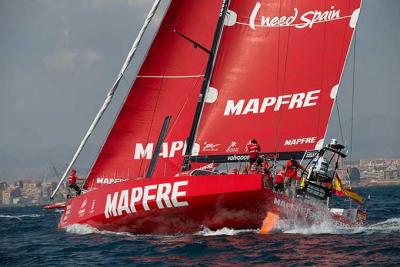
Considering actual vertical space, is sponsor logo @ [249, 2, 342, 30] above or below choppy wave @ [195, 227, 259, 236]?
above

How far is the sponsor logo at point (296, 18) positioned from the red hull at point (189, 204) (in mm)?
4857

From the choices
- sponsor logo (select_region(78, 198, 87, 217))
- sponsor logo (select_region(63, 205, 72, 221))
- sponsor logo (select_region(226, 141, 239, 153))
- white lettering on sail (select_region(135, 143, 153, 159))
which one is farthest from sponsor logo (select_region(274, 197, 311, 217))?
sponsor logo (select_region(63, 205, 72, 221))

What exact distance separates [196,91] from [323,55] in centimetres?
359

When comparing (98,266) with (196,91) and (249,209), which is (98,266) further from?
(196,91)

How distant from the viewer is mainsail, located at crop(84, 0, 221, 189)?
20594mm

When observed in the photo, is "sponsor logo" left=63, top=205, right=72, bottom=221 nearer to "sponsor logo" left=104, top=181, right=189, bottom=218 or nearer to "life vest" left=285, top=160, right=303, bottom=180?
"sponsor logo" left=104, top=181, right=189, bottom=218

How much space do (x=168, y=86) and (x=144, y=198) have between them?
4261mm

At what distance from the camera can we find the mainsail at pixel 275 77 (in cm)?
1944

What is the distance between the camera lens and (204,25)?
68.2 ft

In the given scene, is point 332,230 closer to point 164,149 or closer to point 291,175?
point 291,175

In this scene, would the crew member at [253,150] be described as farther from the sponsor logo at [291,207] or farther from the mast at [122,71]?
the mast at [122,71]

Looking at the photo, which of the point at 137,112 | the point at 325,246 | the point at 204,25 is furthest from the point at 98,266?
the point at 204,25

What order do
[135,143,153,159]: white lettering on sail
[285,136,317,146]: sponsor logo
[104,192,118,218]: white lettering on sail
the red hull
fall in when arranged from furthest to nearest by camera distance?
[135,143,153,159]: white lettering on sail → [285,136,317,146]: sponsor logo → [104,192,118,218]: white lettering on sail → the red hull

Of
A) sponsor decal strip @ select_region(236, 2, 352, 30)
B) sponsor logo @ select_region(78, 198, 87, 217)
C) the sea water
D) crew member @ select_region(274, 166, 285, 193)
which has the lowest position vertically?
the sea water
